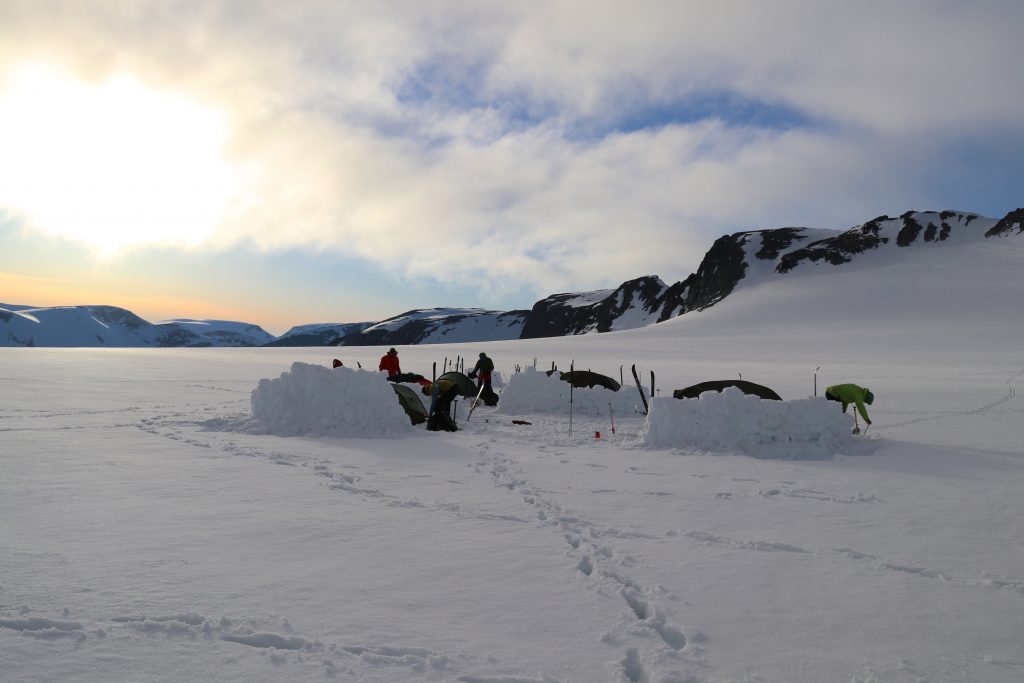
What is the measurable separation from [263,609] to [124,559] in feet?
5.78

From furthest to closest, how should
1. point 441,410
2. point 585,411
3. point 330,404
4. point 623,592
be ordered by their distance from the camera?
1. point 585,411
2. point 441,410
3. point 330,404
4. point 623,592

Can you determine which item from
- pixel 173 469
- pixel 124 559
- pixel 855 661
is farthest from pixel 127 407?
pixel 855 661

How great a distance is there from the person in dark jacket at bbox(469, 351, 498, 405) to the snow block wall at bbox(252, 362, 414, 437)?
14.6 feet

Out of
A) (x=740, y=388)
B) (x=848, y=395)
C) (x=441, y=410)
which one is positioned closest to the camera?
(x=848, y=395)

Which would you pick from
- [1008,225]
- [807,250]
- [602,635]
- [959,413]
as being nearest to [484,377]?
[959,413]

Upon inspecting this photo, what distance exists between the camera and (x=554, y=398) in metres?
17.7

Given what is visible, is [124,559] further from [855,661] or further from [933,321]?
[933,321]

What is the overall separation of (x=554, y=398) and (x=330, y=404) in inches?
276

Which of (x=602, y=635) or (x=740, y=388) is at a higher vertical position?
(x=740, y=388)

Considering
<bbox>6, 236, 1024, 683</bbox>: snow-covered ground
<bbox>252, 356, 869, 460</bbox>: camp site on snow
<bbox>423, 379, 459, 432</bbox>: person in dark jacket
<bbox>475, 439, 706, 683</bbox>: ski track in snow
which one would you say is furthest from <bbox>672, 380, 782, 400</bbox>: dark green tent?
<bbox>475, 439, 706, 683</bbox>: ski track in snow

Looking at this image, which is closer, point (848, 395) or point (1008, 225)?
point (848, 395)

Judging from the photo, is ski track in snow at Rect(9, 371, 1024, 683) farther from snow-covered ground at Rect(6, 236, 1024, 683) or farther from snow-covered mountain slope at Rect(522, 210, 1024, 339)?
snow-covered mountain slope at Rect(522, 210, 1024, 339)

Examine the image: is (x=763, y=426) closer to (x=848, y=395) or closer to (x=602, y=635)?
(x=848, y=395)

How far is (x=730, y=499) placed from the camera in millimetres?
7727
